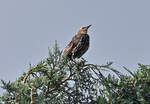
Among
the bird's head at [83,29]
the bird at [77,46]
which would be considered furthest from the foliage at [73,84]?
the bird's head at [83,29]

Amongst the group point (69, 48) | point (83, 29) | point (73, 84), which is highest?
point (83, 29)

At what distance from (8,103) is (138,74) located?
1506 millimetres

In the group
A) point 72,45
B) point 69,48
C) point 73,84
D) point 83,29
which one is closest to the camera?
point 73,84

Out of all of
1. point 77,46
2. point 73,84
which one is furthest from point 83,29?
point 73,84

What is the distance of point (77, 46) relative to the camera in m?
8.52

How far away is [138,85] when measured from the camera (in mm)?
5414

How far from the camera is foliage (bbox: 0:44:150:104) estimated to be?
5117 millimetres

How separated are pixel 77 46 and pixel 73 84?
A: 2809 mm

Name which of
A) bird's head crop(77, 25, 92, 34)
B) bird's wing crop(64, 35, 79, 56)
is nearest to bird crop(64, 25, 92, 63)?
bird's wing crop(64, 35, 79, 56)

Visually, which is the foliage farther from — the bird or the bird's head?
the bird's head

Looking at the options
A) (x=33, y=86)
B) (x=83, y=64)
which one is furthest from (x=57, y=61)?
(x=33, y=86)

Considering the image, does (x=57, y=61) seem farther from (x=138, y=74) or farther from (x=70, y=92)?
(x=138, y=74)

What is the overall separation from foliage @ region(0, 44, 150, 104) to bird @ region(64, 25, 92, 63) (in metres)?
1.92

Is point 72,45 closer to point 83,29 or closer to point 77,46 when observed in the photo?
point 77,46
